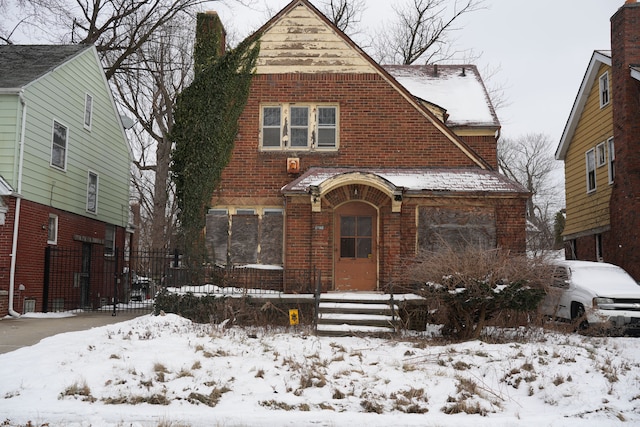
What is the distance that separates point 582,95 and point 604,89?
5.87ft

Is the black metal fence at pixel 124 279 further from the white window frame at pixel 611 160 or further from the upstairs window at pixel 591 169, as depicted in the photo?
the upstairs window at pixel 591 169

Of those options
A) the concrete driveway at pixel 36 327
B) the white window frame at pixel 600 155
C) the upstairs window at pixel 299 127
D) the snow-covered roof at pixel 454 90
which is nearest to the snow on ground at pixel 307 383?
the concrete driveway at pixel 36 327

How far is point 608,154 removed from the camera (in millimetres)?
19719

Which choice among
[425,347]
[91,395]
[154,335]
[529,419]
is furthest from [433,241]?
[91,395]

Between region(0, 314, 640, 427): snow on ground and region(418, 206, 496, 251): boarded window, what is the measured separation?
4419mm

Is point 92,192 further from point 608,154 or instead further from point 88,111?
point 608,154

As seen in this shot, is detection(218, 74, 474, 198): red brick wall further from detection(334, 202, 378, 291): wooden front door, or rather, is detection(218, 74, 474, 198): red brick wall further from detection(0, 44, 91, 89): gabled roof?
detection(0, 44, 91, 89): gabled roof

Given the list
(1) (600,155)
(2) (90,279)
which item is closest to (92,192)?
(2) (90,279)

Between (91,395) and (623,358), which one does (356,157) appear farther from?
(91,395)

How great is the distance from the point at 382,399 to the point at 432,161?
9.71 meters

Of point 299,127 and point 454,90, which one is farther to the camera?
point 454,90

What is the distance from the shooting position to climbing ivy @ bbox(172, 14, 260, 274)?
590 inches

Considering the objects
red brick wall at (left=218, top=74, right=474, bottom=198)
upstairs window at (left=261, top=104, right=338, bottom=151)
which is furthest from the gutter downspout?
upstairs window at (left=261, top=104, right=338, bottom=151)

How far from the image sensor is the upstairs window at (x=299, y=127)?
53.1 feet
